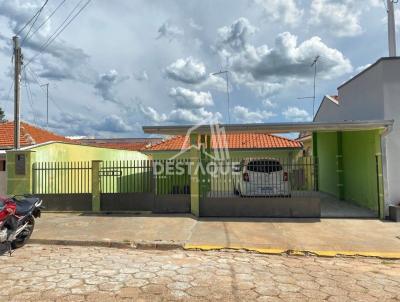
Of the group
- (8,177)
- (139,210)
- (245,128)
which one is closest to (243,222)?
(245,128)

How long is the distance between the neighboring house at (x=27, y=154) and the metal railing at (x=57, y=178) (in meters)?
0.25

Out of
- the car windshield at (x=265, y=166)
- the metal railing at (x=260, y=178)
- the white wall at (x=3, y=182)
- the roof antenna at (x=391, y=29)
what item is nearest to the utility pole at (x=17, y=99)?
the white wall at (x=3, y=182)

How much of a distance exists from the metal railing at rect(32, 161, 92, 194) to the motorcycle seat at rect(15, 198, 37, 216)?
3.79 m

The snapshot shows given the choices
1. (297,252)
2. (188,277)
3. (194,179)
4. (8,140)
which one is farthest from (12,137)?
(297,252)

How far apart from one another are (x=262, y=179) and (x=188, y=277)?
19.0ft

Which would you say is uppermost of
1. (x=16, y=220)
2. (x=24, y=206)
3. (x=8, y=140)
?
(x=8, y=140)

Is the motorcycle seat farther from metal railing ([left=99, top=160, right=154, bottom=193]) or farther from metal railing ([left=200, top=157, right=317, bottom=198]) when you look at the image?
metal railing ([left=200, top=157, right=317, bottom=198])

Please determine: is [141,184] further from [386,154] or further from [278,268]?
[386,154]

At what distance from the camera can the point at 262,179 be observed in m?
10.8

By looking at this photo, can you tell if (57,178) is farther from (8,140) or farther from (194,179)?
(194,179)

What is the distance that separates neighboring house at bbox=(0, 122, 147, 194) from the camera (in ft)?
39.5

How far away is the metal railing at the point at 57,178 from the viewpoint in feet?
40.0

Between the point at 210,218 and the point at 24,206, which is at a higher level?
the point at 24,206

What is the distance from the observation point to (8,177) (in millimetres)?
12062
